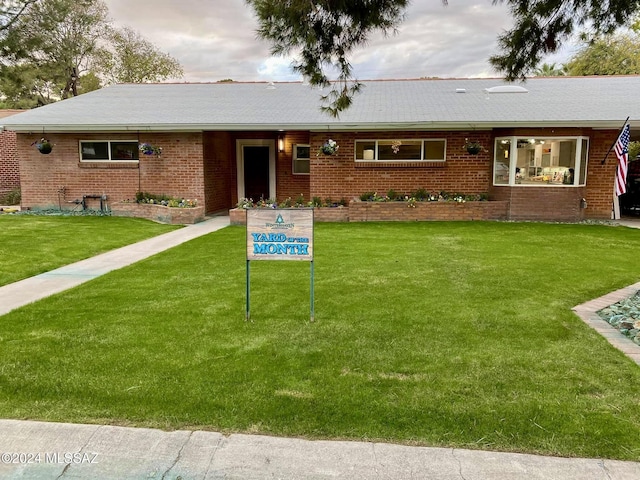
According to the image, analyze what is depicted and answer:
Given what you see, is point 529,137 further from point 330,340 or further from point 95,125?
point 95,125

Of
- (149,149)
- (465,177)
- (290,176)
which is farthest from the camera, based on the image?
(290,176)

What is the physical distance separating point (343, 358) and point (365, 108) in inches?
471

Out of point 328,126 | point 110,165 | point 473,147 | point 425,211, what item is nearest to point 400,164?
point 425,211

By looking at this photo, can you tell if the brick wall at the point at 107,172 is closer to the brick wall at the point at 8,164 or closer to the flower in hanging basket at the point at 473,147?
the brick wall at the point at 8,164

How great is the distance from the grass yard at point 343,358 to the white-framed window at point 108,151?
8428 millimetres

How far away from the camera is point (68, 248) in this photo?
30.2 ft

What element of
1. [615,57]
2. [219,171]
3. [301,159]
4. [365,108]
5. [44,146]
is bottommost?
[219,171]

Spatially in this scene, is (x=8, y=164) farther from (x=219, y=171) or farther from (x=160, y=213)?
(x=160, y=213)

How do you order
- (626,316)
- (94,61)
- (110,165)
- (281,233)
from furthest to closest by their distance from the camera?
1. (94,61)
2. (110,165)
3. (626,316)
4. (281,233)

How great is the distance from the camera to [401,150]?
46.5 ft

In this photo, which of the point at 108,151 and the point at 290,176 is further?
the point at 290,176

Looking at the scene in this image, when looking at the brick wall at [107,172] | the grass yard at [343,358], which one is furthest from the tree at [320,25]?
the brick wall at [107,172]

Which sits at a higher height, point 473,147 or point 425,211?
point 473,147

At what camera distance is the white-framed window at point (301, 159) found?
1586cm
